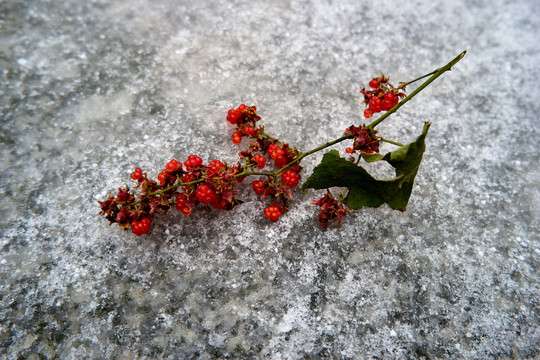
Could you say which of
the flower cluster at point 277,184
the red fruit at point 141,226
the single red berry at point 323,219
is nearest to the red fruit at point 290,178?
the flower cluster at point 277,184

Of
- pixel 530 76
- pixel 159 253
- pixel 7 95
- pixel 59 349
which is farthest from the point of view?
pixel 530 76

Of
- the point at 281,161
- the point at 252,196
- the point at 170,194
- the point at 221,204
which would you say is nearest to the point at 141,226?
the point at 170,194

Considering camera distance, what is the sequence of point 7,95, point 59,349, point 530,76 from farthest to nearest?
point 530,76 → point 7,95 → point 59,349

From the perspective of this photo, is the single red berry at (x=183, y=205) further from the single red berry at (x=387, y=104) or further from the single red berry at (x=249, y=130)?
the single red berry at (x=387, y=104)

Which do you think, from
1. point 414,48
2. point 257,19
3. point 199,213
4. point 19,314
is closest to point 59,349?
point 19,314

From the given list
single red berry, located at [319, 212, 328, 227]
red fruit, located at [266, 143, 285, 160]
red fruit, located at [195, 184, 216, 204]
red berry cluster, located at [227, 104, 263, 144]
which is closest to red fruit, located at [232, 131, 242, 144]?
red berry cluster, located at [227, 104, 263, 144]

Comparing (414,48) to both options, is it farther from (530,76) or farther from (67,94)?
(67,94)
